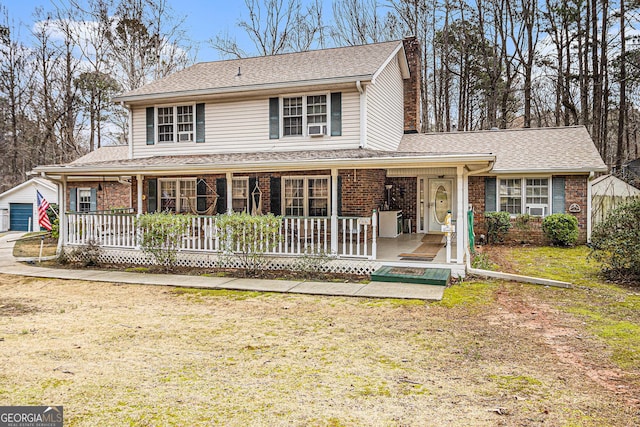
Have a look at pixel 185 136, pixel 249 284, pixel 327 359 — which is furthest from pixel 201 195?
pixel 327 359

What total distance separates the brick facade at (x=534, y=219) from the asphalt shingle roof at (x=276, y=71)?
5.42 metres

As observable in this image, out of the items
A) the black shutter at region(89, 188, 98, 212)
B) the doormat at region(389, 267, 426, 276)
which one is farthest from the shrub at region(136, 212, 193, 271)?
the black shutter at region(89, 188, 98, 212)

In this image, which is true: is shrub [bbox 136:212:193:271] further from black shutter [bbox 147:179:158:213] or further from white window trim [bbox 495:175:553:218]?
white window trim [bbox 495:175:553:218]

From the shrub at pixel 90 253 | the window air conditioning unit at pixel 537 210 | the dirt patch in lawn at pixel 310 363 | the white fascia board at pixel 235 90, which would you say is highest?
the white fascia board at pixel 235 90

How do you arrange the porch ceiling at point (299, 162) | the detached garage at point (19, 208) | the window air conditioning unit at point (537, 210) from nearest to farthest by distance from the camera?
the porch ceiling at point (299, 162) < the window air conditioning unit at point (537, 210) < the detached garage at point (19, 208)

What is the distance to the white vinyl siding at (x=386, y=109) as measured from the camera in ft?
41.5

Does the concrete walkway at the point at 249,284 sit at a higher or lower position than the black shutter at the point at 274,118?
lower

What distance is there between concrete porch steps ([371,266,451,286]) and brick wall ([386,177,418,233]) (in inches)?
249

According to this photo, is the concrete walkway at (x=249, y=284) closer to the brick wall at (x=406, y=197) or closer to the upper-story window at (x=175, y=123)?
the upper-story window at (x=175, y=123)

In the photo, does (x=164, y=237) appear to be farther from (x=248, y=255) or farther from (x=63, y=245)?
(x=63, y=245)

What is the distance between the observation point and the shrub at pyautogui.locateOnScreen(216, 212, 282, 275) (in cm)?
1002

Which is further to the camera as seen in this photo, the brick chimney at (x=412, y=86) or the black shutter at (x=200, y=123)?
the brick chimney at (x=412, y=86)

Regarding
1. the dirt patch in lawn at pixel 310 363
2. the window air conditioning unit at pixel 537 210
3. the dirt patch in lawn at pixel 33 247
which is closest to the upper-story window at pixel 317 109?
the dirt patch in lawn at pixel 310 363

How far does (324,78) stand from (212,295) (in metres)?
6.66
